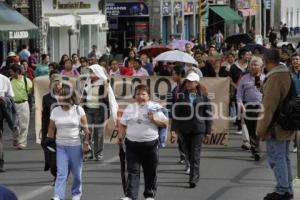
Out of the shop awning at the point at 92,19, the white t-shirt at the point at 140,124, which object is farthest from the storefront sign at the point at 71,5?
the white t-shirt at the point at 140,124

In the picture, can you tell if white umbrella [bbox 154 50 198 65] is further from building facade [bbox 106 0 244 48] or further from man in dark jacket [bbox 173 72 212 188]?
building facade [bbox 106 0 244 48]

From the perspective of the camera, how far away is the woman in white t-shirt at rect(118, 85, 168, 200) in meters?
10.7

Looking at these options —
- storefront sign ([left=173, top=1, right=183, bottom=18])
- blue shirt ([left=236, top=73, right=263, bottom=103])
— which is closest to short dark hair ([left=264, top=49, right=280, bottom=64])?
blue shirt ([left=236, top=73, right=263, bottom=103])

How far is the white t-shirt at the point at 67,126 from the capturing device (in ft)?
35.8

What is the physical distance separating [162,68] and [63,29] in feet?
55.5

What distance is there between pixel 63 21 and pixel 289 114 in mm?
28121

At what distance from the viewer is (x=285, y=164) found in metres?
9.96

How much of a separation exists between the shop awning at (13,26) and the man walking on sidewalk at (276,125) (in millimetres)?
20138

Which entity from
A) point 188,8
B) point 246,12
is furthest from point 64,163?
Answer: point 246,12

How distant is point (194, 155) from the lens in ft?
40.3

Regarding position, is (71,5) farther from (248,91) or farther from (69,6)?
(248,91)

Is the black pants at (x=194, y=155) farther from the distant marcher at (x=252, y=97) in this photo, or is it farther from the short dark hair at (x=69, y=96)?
the distant marcher at (x=252, y=97)

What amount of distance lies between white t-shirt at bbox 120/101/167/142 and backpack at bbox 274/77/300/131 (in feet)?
5.38

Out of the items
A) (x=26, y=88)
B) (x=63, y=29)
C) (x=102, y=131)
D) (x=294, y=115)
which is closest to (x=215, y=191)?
(x=294, y=115)
